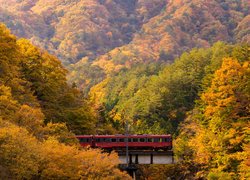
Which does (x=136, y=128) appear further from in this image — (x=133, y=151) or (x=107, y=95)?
(x=107, y=95)

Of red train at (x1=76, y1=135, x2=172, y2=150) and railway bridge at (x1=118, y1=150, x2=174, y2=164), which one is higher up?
red train at (x1=76, y1=135, x2=172, y2=150)

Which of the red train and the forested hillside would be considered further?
the red train

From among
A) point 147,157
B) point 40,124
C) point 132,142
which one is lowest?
point 147,157

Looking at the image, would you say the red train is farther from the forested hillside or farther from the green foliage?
the forested hillside

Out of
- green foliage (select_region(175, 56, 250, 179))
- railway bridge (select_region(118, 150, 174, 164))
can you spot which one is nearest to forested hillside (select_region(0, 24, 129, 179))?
railway bridge (select_region(118, 150, 174, 164))

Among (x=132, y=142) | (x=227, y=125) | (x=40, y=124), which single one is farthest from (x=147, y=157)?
(x=40, y=124)

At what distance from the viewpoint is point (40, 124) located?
1781 inches

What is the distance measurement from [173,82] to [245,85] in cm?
4895

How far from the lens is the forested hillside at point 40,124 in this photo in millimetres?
33969

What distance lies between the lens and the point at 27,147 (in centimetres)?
3441

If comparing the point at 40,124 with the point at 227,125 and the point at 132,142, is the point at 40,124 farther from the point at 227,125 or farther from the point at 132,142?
the point at 227,125

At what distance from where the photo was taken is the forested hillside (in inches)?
1337

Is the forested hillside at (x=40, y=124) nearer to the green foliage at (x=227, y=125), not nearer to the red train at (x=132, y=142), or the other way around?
the red train at (x=132, y=142)

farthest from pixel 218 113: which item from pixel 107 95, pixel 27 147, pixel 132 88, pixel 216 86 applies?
pixel 107 95
